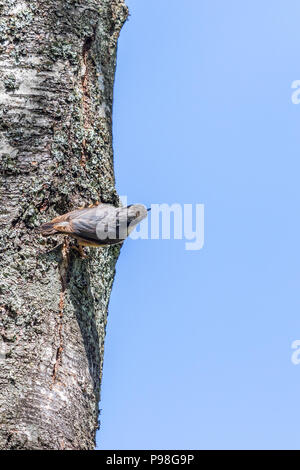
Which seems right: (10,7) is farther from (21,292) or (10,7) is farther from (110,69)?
(21,292)

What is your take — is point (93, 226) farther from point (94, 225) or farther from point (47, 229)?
point (47, 229)

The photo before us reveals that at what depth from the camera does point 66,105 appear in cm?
299

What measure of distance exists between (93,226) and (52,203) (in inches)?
7.5

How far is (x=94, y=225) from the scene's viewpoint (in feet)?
9.56

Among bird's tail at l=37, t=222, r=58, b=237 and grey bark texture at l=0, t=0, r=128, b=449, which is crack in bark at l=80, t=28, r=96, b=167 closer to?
grey bark texture at l=0, t=0, r=128, b=449

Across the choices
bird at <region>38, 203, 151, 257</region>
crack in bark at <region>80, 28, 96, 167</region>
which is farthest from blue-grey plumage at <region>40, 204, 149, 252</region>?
crack in bark at <region>80, 28, 96, 167</region>

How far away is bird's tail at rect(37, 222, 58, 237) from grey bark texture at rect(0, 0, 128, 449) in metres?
0.02

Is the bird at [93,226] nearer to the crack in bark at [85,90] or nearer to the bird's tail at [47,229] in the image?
the bird's tail at [47,229]

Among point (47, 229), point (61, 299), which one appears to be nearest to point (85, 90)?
point (47, 229)

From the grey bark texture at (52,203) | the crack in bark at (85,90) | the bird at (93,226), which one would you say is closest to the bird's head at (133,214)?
the bird at (93,226)

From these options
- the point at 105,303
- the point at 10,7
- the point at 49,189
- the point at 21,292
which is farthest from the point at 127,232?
the point at 10,7
